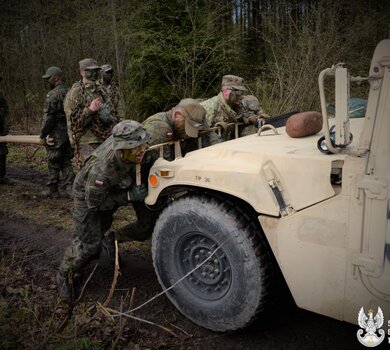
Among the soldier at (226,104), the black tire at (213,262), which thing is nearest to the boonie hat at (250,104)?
the soldier at (226,104)

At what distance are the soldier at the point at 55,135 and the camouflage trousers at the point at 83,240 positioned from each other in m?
3.13

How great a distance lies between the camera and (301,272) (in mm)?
2498

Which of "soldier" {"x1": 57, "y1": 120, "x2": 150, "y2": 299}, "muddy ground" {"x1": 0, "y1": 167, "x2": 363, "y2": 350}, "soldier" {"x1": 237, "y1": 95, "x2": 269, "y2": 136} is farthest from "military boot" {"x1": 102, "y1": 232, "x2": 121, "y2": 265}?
"soldier" {"x1": 237, "y1": 95, "x2": 269, "y2": 136}

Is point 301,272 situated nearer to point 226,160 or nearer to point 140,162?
point 226,160

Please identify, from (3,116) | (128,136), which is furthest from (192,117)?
(3,116)

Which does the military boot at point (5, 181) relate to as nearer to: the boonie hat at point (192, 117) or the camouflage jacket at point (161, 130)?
the camouflage jacket at point (161, 130)

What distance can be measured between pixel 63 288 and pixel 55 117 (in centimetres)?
353

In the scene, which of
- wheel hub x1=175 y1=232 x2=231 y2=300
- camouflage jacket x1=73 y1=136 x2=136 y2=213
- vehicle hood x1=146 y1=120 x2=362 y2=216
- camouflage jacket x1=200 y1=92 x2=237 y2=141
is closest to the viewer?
vehicle hood x1=146 y1=120 x2=362 y2=216

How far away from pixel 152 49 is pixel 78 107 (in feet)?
13.5

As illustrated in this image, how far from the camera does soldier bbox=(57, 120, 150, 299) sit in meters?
3.29

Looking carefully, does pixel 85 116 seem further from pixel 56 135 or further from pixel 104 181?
pixel 104 181

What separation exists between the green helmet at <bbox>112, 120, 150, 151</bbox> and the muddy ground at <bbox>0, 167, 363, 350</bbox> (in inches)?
44.1

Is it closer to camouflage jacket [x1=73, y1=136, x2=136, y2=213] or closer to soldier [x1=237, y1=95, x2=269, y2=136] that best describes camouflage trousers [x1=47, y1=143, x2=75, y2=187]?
soldier [x1=237, y1=95, x2=269, y2=136]

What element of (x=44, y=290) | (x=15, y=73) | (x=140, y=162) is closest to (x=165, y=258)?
(x=140, y=162)
